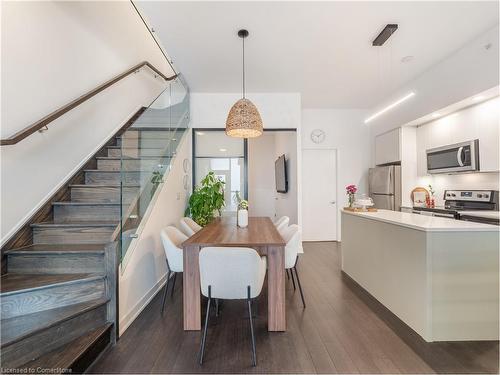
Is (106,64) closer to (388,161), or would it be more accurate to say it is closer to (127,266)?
(127,266)

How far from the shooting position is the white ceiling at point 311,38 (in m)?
2.58

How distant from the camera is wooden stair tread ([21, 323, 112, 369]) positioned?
5.26ft

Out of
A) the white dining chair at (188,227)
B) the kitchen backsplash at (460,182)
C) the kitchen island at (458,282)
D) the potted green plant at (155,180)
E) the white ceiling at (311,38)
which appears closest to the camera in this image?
the kitchen island at (458,282)

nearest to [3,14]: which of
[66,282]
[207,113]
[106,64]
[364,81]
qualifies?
[106,64]

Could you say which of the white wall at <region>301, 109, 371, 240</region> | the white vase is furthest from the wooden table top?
the white wall at <region>301, 109, 371, 240</region>

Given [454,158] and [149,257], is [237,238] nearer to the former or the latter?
[149,257]

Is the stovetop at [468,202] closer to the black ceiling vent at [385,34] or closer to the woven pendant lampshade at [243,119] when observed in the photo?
the black ceiling vent at [385,34]

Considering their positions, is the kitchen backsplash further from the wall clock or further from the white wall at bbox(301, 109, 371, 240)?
the wall clock

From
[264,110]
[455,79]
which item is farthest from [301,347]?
[264,110]

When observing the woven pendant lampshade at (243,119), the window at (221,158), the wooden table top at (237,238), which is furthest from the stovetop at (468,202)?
the window at (221,158)

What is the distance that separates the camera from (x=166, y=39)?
314cm

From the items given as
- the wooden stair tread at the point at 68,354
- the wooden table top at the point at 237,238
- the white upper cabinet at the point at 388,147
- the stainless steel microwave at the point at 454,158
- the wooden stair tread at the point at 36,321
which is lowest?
the wooden stair tread at the point at 68,354

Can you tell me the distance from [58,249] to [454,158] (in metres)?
5.08

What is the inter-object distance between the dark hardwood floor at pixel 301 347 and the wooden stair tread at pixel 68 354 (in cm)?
17
